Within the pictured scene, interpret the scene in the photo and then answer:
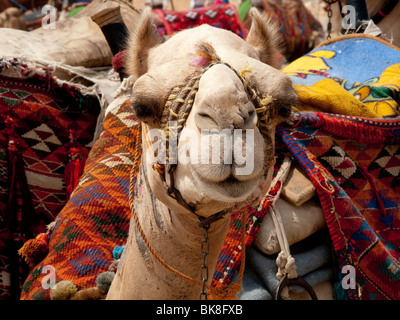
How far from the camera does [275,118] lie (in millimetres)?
1421

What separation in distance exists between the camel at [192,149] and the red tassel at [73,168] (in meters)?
1.31

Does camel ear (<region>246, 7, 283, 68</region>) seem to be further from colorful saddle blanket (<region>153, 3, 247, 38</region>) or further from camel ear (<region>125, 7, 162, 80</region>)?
colorful saddle blanket (<region>153, 3, 247, 38</region>)

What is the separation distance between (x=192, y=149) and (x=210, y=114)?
0.33ft

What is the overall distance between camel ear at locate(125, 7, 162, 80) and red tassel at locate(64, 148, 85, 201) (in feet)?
4.53

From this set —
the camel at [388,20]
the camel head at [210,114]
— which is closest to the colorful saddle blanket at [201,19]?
the camel at [388,20]

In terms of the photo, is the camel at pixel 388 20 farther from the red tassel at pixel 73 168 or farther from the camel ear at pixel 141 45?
the camel ear at pixel 141 45

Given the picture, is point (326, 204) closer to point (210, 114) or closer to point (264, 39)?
point (264, 39)

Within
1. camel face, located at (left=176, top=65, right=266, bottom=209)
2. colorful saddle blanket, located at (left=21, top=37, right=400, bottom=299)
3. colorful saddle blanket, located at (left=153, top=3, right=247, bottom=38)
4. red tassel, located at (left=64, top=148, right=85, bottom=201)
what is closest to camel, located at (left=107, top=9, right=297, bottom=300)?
camel face, located at (left=176, top=65, right=266, bottom=209)

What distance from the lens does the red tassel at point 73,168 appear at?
9.47 ft

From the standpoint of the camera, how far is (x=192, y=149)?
46.8 inches

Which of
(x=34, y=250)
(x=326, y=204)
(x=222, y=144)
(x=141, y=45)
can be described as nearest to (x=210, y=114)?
(x=222, y=144)

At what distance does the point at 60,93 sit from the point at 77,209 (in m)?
1.00

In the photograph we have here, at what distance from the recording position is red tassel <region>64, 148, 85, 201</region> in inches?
114

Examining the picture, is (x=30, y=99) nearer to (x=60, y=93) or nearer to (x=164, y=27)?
(x=60, y=93)
